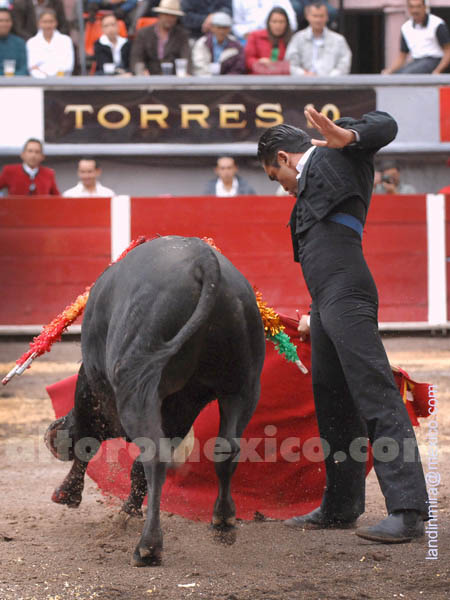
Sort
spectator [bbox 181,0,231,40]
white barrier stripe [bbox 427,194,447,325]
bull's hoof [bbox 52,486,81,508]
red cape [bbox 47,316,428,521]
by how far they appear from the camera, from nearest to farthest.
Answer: bull's hoof [bbox 52,486,81,508]
red cape [bbox 47,316,428,521]
white barrier stripe [bbox 427,194,447,325]
spectator [bbox 181,0,231,40]

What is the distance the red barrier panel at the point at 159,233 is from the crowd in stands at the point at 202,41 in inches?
71.5

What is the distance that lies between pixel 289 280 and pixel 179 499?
512 centimetres

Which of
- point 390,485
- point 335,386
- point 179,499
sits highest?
point 335,386

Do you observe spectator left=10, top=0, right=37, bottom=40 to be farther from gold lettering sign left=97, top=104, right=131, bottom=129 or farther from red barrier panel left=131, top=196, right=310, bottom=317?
red barrier panel left=131, top=196, right=310, bottom=317

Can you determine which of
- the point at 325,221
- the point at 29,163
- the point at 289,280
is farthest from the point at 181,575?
the point at 29,163

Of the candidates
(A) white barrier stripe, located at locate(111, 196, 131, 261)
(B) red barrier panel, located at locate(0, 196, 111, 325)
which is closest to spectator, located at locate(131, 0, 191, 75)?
(A) white barrier stripe, located at locate(111, 196, 131, 261)

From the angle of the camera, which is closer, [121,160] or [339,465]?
[339,465]

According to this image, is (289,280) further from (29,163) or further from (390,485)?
(390,485)

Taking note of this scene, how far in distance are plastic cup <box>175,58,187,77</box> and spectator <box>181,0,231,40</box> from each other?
1.67 ft

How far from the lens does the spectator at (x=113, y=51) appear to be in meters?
10.0

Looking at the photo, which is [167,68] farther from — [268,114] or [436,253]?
[436,253]

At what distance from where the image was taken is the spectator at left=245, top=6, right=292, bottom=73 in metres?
9.69

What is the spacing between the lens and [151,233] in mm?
8727

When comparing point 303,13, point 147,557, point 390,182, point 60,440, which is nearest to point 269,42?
point 303,13
